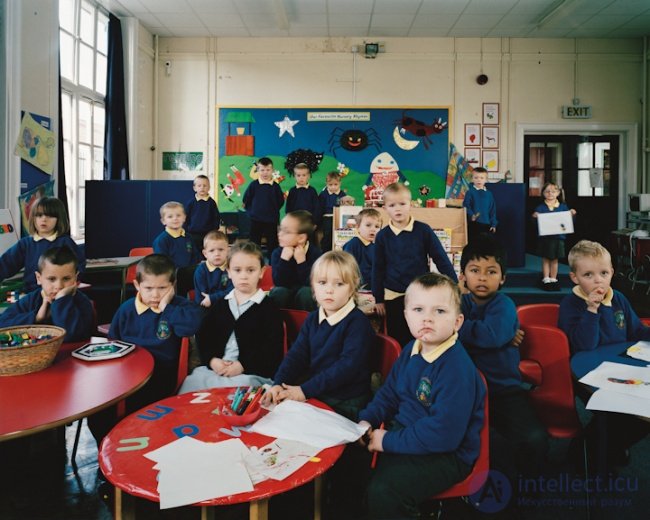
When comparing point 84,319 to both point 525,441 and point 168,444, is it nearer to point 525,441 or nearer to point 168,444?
point 168,444

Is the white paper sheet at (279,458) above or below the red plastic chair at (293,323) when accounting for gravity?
below

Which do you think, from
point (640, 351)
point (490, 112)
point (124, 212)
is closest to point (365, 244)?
point (640, 351)

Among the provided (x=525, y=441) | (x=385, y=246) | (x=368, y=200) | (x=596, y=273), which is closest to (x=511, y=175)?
(x=368, y=200)

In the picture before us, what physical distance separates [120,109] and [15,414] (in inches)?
229

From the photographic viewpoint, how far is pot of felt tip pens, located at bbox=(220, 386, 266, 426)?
4.43 ft

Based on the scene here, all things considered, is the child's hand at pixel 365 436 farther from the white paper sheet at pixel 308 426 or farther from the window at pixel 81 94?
the window at pixel 81 94

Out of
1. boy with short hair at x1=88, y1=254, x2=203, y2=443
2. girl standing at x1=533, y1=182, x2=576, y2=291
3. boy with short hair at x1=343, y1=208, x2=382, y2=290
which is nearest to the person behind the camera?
boy with short hair at x1=88, y1=254, x2=203, y2=443

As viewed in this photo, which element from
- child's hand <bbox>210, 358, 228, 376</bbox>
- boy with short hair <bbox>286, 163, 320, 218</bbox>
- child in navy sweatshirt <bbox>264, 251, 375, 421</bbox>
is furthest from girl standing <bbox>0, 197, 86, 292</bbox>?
boy with short hair <bbox>286, 163, 320, 218</bbox>

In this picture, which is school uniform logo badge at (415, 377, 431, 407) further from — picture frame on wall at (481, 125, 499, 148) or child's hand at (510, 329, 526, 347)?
picture frame on wall at (481, 125, 499, 148)

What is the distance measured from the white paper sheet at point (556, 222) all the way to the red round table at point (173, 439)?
451 cm

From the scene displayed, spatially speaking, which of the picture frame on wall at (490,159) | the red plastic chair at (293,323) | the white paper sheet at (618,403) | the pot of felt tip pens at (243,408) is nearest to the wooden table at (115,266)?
the red plastic chair at (293,323)

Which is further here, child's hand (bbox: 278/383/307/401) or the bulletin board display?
the bulletin board display

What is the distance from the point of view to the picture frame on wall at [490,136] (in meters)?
7.28

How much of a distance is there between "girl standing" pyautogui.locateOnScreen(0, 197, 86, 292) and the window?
7.05 ft
